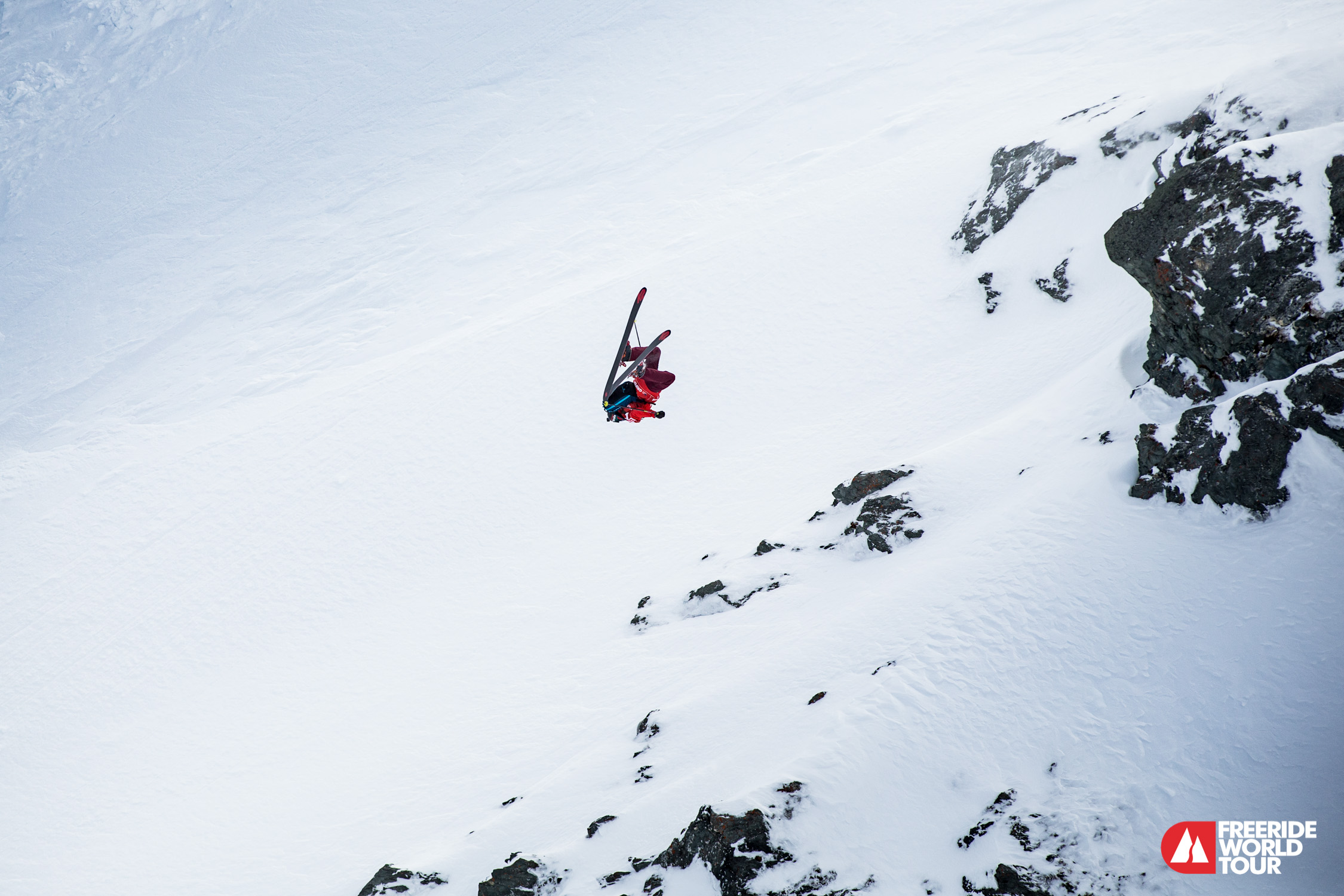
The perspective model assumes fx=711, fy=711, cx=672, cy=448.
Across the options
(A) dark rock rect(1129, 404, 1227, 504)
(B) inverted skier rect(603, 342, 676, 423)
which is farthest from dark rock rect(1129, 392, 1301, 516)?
(B) inverted skier rect(603, 342, 676, 423)

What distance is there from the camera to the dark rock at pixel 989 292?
25.2 metres

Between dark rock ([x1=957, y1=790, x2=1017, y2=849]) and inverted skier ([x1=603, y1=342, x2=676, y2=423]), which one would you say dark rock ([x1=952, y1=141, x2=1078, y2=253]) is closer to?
inverted skier ([x1=603, y1=342, x2=676, y2=423])

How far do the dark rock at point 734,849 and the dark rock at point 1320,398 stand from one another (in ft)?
32.5

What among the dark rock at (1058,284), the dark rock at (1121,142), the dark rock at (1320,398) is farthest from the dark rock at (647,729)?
the dark rock at (1121,142)

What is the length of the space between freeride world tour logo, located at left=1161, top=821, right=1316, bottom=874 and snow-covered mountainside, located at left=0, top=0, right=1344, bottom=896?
132 millimetres

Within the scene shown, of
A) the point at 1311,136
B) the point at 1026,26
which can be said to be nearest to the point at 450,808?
the point at 1311,136

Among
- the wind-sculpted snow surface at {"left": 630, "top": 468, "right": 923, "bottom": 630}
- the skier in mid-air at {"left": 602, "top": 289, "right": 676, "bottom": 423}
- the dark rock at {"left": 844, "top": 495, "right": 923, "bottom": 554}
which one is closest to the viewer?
the skier in mid-air at {"left": 602, "top": 289, "right": 676, "bottom": 423}

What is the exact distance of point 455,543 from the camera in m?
26.6

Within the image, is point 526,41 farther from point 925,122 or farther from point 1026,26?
point 925,122

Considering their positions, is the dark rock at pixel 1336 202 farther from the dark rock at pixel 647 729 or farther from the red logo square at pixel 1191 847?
the dark rock at pixel 647 729

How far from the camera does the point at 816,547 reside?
1723cm

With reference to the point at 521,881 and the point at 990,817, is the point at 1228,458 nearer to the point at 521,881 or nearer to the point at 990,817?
the point at 990,817

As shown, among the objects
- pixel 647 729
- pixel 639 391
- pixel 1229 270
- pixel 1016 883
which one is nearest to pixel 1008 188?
pixel 1229 270

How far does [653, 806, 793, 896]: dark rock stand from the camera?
984 centimetres
